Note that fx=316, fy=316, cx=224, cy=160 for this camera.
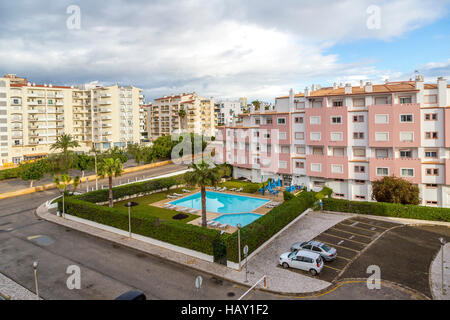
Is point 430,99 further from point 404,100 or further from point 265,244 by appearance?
point 265,244

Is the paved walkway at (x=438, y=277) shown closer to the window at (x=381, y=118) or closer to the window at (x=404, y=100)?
the window at (x=381, y=118)

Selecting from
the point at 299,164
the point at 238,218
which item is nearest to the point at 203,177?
the point at 238,218

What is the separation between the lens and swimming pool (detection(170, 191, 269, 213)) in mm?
44406

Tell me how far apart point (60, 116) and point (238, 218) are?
86.2m

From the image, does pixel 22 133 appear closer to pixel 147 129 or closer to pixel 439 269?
pixel 147 129

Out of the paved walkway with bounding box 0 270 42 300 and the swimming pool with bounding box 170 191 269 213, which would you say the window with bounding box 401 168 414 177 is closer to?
the swimming pool with bounding box 170 191 269 213

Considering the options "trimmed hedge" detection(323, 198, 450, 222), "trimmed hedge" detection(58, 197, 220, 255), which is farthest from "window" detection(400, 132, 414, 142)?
"trimmed hedge" detection(58, 197, 220, 255)

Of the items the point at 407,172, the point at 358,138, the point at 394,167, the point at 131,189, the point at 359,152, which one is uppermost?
the point at 358,138

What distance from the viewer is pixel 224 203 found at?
158ft

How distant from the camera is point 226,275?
23812mm

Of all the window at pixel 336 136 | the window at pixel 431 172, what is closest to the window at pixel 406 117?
the window at pixel 431 172

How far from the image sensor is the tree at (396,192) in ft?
127

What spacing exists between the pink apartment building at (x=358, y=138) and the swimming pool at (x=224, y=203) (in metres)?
9.77

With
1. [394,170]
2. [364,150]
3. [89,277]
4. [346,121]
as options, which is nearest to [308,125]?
[346,121]
